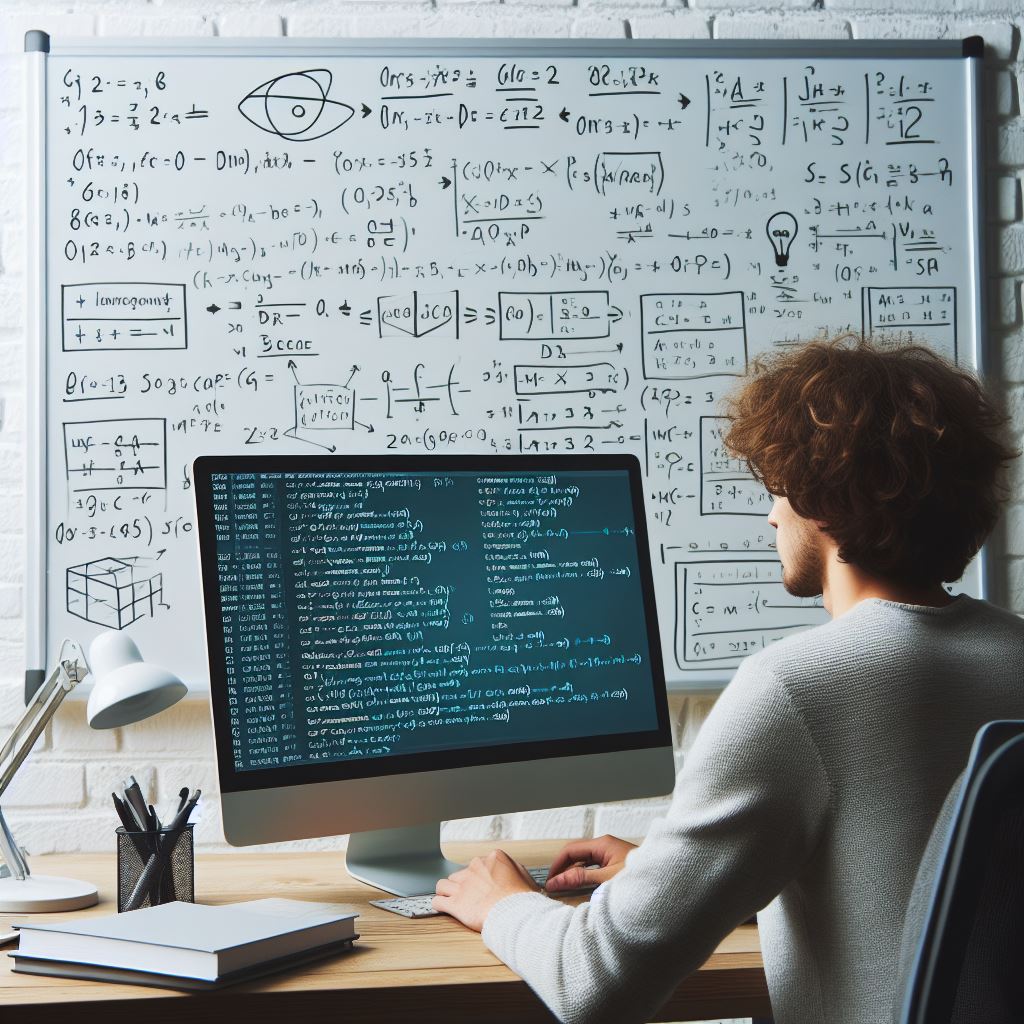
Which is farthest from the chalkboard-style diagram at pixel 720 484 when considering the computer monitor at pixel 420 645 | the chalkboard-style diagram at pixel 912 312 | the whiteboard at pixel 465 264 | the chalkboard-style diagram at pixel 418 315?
the computer monitor at pixel 420 645

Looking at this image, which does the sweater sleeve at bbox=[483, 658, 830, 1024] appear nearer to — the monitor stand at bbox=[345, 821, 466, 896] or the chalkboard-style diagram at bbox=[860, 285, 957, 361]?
the monitor stand at bbox=[345, 821, 466, 896]

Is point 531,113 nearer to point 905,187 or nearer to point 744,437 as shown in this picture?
point 905,187

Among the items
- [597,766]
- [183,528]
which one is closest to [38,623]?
[183,528]

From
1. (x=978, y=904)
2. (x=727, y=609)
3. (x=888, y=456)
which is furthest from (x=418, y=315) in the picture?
(x=978, y=904)

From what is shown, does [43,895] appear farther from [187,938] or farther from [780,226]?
[780,226]

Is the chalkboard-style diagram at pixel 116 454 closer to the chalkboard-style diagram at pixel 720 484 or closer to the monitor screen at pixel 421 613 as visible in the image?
the monitor screen at pixel 421 613

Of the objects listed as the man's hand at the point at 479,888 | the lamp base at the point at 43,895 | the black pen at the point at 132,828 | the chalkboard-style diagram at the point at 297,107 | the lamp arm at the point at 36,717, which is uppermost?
the chalkboard-style diagram at the point at 297,107

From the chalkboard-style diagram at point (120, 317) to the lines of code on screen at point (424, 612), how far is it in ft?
2.90

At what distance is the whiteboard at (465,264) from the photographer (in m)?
2.02

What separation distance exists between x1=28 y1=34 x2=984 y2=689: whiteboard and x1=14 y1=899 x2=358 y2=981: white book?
0.97 meters

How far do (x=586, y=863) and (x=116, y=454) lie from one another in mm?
1145

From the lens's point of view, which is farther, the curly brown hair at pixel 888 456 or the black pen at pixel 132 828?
the black pen at pixel 132 828

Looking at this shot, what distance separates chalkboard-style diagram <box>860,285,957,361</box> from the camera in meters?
2.13

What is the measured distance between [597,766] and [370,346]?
3.22ft
